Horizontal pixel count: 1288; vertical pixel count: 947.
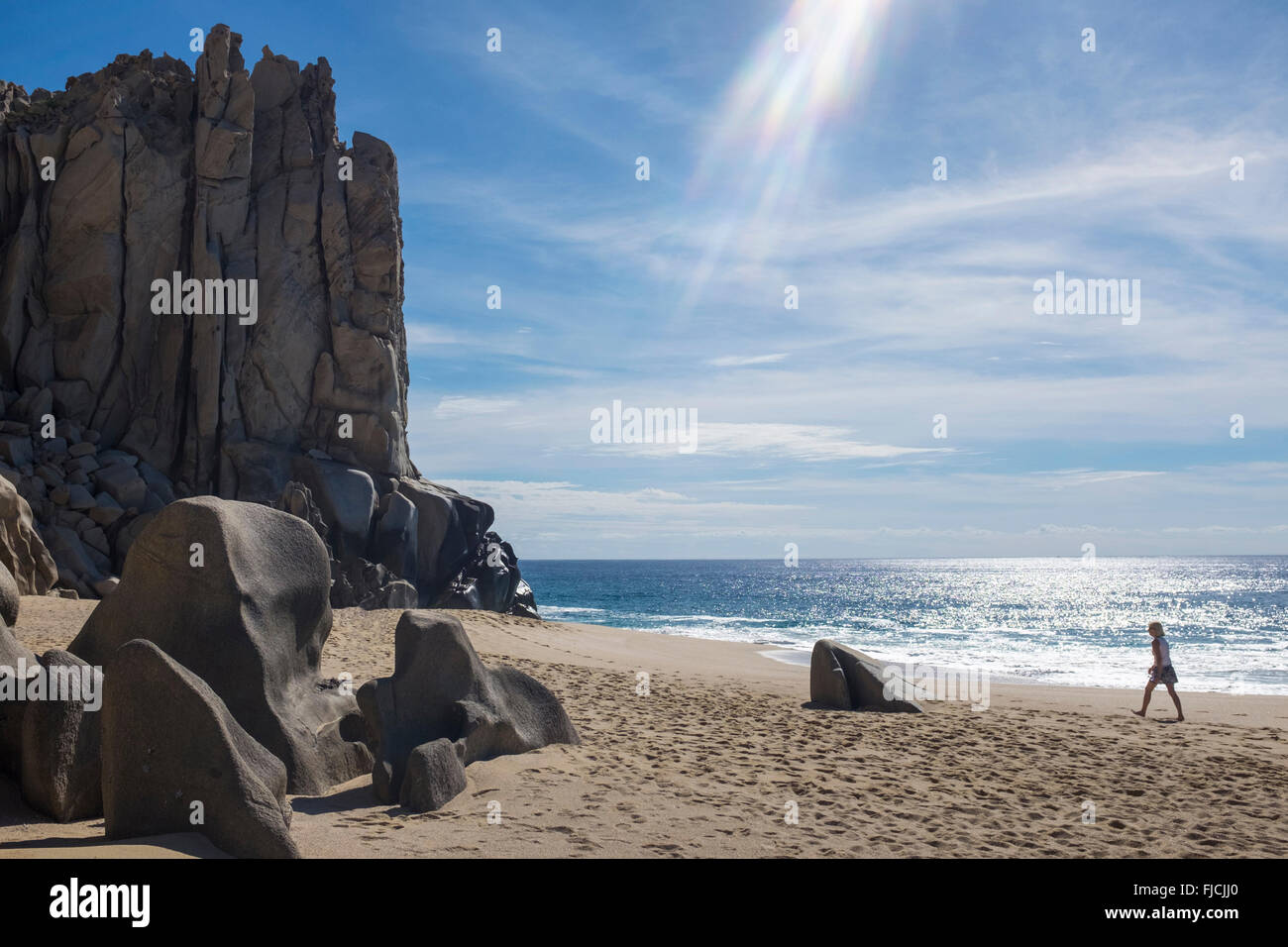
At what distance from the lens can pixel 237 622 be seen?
692 cm

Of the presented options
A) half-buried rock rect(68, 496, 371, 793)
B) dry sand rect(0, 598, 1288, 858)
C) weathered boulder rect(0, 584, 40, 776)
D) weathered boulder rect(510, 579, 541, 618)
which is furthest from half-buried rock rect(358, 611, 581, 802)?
weathered boulder rect(510, 579, 541, 618)

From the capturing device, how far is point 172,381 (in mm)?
29516

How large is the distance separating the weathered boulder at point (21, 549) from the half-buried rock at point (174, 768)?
1074cm

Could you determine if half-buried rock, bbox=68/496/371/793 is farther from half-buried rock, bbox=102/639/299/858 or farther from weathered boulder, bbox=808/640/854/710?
weathered boulder, bbox=808/640/854/710

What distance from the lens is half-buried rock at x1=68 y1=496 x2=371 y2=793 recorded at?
6801 mm

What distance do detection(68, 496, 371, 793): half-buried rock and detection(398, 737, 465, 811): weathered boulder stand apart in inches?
35.2

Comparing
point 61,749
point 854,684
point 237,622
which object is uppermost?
point 237,622

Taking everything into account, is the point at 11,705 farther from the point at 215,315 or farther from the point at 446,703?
the point at 215,315

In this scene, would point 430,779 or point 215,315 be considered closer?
point 430,779

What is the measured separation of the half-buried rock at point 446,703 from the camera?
7.29 metres

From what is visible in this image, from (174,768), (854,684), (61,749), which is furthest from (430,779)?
(854,684)

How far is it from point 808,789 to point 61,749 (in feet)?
18.2
